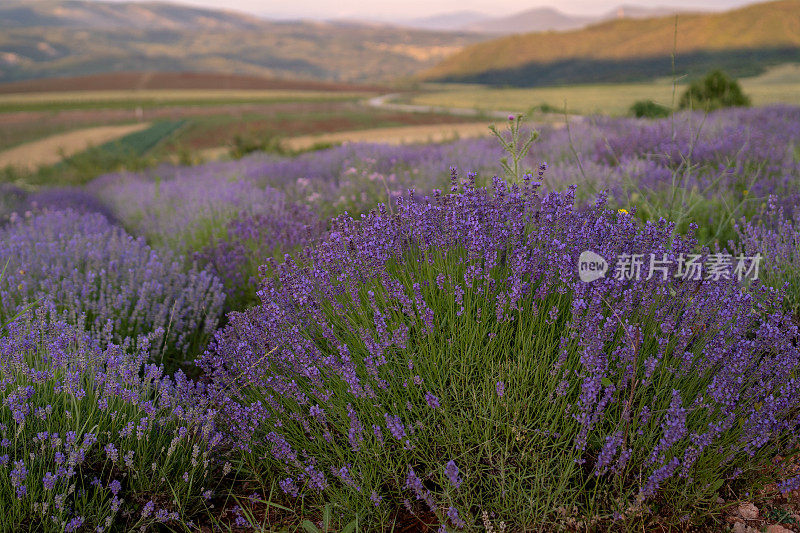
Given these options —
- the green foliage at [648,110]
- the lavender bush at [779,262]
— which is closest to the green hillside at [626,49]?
the green foliage at [648,110]

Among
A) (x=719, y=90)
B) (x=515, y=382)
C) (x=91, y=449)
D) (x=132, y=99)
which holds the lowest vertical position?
(x=91, y=449)

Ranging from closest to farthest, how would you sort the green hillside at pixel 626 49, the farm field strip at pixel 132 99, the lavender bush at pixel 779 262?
the lavender bush at pixel 779 262
the farm field strip at pixel 132 99
the green hillside at pixel 626 49

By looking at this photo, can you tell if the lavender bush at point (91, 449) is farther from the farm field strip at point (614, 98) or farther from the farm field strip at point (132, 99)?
the farm field strip at point (132, 99)

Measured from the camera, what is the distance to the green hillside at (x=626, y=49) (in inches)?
1730

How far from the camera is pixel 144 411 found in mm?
2221

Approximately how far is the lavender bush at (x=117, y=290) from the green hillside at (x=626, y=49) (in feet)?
130

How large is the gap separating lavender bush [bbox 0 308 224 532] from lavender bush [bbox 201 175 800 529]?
0.24 metres

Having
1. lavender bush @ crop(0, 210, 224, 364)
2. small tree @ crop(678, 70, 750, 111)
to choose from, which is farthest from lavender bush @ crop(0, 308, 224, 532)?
small tree @ crop(678, 70, 750, 111)

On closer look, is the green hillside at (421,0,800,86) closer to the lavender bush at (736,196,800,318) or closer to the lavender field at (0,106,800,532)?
the lavender bush at (736,196,800,318)

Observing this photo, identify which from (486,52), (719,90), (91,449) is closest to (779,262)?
(91,449)

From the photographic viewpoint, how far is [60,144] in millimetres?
21188

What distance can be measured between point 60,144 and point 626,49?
68900 mm

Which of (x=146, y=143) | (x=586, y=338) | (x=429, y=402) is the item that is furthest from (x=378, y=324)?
(x=146, y=143)

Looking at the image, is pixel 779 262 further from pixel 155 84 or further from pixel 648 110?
pixel 155 84
